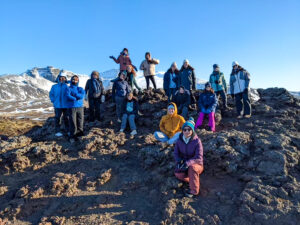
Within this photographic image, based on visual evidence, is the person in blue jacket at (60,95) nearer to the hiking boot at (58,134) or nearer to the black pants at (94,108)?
the hiking boot at (58,134)

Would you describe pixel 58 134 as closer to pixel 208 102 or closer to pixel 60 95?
pixel 60 95

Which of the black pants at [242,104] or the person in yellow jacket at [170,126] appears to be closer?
the person in yellow jacket at [170,126]

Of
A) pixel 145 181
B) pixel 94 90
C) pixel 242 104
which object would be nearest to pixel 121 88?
pixel 94 90

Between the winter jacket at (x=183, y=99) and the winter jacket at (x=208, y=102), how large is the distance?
0.92 metres

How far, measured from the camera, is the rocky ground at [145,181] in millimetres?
5148

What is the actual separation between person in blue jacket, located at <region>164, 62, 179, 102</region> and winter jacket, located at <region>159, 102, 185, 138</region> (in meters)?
3.58

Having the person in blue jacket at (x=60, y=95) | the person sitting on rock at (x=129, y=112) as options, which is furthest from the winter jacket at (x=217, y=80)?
the person in blue jacket at (x=60, y=95)

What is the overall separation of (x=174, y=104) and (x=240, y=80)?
4376 millimetres

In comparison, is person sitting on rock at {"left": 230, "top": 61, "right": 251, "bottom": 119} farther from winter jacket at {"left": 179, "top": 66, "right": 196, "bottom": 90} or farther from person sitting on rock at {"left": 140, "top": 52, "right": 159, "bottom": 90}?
person sitting on rock at {"left": 140, "top": 52, "right": 159, "bottom": 90}

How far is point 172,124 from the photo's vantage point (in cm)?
865

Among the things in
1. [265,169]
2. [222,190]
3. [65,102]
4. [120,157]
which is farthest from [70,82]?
[265,169]

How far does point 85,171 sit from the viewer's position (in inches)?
283

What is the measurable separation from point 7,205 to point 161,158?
17.0ft

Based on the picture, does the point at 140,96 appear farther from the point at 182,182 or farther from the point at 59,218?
the point at 59,218
